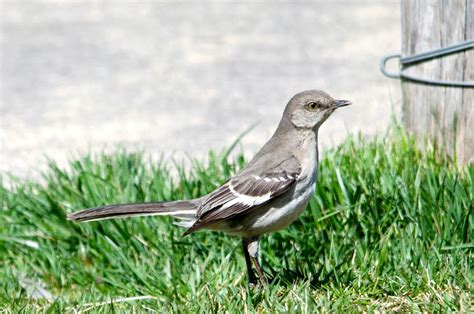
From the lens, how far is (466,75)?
684 centimetres

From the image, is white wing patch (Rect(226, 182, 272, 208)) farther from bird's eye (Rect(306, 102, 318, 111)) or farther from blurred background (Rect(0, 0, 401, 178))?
blurred background (Rect(0, 0, 401, 178))

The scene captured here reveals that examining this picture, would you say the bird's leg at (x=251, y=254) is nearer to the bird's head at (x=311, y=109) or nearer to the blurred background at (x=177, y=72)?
the bird's head at (x=311, y=109)

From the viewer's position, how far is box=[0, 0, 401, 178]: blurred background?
30.6 ft

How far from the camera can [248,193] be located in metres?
5.79

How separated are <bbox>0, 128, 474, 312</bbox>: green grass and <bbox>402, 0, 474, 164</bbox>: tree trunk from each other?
161 millimetres

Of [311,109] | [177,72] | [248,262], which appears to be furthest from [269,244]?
[177,72]

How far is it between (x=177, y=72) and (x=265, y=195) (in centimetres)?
587

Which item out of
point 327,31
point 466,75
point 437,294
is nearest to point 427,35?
point 466,75

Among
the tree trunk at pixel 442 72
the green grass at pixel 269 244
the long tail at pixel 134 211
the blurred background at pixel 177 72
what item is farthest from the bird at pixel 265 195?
the blurred background at pixel 177 72

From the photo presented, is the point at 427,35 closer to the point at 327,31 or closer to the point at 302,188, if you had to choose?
the point at 302,188

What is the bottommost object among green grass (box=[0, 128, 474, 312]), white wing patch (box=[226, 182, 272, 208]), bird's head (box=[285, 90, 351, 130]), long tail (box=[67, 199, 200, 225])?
green grass (box=[0, 128, 474, 312])

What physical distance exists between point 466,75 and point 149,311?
2806 mm

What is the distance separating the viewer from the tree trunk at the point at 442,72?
6.78 metres

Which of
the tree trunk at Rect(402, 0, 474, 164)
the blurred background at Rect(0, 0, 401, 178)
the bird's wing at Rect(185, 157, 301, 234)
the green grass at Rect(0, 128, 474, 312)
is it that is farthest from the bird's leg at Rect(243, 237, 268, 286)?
the blurred background at Rect(0, 0, 401, 178)
